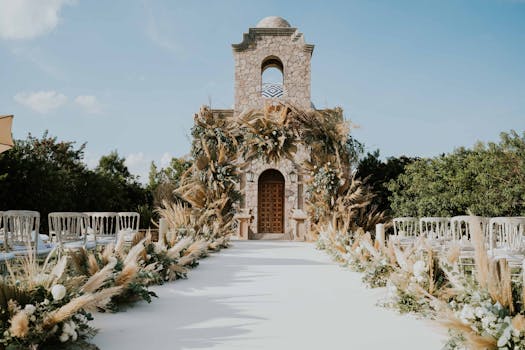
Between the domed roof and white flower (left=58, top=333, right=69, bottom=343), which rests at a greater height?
the domed roof

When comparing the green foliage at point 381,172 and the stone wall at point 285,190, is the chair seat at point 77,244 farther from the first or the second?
the green foliage at point 381,172

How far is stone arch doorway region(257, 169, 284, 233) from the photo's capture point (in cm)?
1576

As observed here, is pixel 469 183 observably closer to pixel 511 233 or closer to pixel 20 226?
pixel 511 233

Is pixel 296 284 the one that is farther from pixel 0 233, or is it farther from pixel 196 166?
pixel 196 166

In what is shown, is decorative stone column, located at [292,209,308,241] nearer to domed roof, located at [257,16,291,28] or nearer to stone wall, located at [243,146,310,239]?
stone wall, located at [243,146,310,239]

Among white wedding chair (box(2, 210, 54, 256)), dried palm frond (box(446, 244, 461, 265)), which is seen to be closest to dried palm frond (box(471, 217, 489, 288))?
dried palm frond (box(446, 244, 461, 265))

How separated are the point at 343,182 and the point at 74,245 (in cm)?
717

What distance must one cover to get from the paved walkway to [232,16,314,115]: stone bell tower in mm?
11719

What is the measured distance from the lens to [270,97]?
608 inches

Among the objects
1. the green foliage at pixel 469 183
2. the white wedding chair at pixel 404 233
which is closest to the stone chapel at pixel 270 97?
the green foliage at pixel 469 183

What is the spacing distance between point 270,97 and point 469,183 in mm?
7404

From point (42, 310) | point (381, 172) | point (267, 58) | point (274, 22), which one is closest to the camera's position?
point (42, 310)

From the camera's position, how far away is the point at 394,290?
3885 mm

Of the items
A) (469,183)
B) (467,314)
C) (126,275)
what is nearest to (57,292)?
(126,275)
